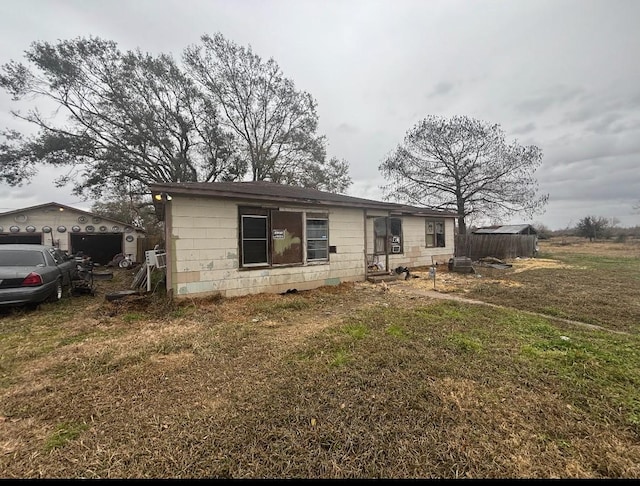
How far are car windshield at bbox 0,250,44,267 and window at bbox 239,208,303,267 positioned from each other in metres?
4.59

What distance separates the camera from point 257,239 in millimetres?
7551

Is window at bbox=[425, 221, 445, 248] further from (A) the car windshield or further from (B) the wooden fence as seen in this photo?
(A) the car windshield

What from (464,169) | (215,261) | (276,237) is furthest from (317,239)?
(464,169)

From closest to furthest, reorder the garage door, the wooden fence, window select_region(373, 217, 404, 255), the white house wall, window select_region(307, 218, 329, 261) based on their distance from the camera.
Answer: the white house wall
window select_region(307, 218, 329, 261)
window select_region(373, 217, 404, 255)
the garage door
the wooden fence

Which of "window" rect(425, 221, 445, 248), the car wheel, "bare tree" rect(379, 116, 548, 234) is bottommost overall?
the car wheel

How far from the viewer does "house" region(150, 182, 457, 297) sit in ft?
21.1

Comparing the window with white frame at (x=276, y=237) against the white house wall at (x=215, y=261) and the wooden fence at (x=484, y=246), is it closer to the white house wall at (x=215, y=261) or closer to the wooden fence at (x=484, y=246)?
the white house wall at (x=215, y=261)

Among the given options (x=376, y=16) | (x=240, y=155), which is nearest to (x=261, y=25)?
(x=376, y=16)

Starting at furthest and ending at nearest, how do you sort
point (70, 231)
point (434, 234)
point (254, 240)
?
point (70, 231) → point (434, 234) → point (254, 240)

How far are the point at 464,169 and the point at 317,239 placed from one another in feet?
62.7

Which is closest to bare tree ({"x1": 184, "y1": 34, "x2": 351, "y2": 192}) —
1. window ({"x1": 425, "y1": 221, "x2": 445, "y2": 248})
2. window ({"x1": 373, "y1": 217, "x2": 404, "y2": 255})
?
window ({"x1": 425, "y1": 221, "x2": 445, "y2": 248})

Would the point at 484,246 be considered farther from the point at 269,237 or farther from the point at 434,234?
the point at 269,237
